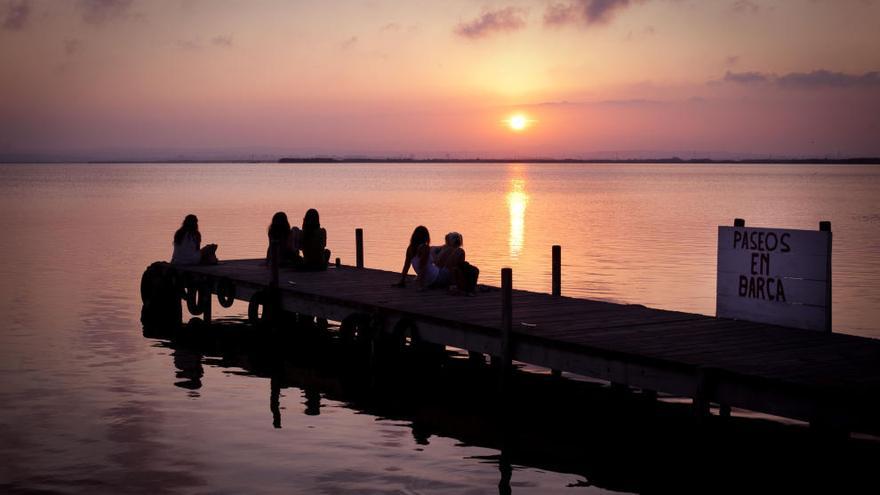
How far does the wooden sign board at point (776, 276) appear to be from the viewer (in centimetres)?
1387

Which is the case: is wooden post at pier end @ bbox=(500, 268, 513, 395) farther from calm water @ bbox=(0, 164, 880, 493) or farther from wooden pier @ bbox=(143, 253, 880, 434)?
calm water @ bbox=(0, 164, 880, 493)

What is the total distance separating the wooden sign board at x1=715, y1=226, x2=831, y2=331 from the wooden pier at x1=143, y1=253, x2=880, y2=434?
0.26 metres

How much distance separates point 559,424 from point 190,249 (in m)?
12.2

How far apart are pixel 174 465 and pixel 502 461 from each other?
4018 mm

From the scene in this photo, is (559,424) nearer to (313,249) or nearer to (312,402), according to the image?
(312,402)

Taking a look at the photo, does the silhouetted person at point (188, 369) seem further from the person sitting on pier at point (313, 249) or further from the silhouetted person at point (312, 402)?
the person sitting on pier at point (313, 249)

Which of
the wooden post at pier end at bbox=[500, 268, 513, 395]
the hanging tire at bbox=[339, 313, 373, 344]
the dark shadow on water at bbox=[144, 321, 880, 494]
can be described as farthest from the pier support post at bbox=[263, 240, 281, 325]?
the wooden post at pier end at bbox=[500, 268, 513, 395]

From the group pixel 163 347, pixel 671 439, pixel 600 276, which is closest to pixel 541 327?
pixel 671 439

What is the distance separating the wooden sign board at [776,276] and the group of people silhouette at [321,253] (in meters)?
4.61

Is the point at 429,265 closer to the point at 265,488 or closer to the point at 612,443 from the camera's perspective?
the point at 612,443

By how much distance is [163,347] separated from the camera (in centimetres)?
2073

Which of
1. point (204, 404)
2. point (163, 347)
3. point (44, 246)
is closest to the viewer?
point (204, 404)

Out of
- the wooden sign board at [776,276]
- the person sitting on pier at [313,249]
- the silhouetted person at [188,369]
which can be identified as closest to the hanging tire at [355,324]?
the silhouetted person at [188,369]

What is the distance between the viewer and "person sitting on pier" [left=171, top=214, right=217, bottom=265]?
2394 cm
